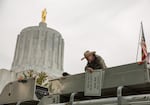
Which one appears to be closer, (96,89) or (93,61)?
(96,89)

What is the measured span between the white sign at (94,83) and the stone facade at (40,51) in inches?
1302

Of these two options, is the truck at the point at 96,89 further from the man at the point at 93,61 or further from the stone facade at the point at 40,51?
the stone facade at the point at 40,51

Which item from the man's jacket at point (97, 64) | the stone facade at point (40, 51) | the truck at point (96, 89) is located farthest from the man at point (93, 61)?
the stone facade at point (40, 51)

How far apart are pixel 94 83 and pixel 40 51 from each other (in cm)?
3601

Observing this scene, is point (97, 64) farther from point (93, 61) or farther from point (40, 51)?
point (40, 51)

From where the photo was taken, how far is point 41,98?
5531mm

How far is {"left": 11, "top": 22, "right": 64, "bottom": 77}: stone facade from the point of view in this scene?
38531 mm

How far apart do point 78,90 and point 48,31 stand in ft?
126

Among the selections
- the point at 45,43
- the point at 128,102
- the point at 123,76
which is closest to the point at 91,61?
the point at 123,76

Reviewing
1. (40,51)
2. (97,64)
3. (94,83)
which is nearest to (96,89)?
(94,83)

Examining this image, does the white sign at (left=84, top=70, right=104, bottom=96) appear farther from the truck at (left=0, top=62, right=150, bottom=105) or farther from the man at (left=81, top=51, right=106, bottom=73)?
the man at (left=81, top=51, right=106, bottom=73)

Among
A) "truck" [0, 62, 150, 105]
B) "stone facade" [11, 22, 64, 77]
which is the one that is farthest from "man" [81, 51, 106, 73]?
"stone facade" [11, 22, 64, 77]

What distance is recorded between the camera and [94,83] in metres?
4.53

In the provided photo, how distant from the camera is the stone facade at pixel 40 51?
38531 mm
